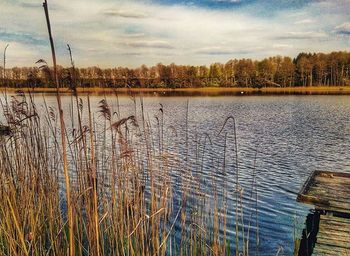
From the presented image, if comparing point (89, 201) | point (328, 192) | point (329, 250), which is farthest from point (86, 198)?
point (328, 192)

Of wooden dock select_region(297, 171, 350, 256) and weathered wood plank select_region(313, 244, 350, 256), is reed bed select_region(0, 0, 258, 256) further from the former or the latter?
wooden dock select_region(297, 171, 350, 256)

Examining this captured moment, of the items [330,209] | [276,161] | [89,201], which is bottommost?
[276,161]

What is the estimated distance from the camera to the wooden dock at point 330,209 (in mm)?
4613

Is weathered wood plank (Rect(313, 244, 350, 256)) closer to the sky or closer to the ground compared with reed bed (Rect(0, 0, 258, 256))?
closer to the ground

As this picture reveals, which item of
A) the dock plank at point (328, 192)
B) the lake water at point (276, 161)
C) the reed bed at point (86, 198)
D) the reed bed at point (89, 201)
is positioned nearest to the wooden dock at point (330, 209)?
the dock plank at point (328, 192)

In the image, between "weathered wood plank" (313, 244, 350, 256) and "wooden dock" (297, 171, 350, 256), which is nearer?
"weathered wood plank" (313, 244, 350, 256)

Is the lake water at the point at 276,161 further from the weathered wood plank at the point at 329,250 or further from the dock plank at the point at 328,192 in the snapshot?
the weathered wood plank at the point at 329,250

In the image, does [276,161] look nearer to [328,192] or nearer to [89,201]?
[328,192]

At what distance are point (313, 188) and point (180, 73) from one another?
Answer: 77.2 meters

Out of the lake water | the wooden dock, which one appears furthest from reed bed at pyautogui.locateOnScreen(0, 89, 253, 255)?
the wooden dock

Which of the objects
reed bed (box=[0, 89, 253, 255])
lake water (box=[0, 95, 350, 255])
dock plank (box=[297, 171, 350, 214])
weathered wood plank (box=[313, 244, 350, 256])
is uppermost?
reed bed (box=[0, 89, 253, 255])

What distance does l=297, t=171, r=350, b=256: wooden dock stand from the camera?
4613 millimetres

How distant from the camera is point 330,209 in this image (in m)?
6.13

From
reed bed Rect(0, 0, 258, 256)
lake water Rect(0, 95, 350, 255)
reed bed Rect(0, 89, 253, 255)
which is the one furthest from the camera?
→ lake water Rect(0, 95, 350, 255)
